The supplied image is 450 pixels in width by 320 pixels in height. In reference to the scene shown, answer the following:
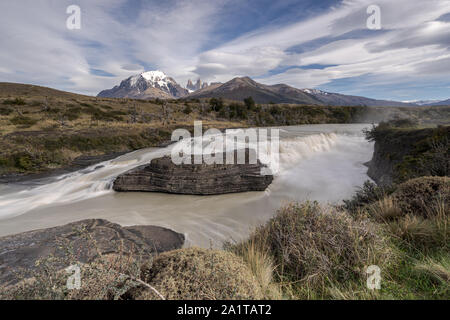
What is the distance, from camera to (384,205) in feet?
15.3

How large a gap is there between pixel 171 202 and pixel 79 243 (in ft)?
16.2

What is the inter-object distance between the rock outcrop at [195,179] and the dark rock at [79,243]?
13.4 feet

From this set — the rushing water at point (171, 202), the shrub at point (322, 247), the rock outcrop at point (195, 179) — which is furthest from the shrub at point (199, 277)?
the rock outcrop at point (195, 179)

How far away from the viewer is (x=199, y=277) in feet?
7.28

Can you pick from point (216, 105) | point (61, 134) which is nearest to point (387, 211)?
point (61, 134)

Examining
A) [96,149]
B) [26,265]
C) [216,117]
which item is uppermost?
[216,117]

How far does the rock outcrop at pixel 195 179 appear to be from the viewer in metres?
10.5

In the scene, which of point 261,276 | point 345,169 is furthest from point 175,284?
point 345,169

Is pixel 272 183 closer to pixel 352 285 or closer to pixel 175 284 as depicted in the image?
pixel 352 285

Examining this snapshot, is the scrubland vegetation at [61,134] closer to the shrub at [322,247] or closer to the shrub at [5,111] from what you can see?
the shrub at [5,111]

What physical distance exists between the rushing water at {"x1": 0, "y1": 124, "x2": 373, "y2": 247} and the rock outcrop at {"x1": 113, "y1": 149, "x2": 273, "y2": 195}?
0.37 m

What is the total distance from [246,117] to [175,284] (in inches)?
2156

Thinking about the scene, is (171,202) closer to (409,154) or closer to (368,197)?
(368,197)

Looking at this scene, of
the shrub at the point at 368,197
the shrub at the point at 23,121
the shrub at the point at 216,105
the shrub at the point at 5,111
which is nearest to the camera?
the shrub at the point at 368,197
